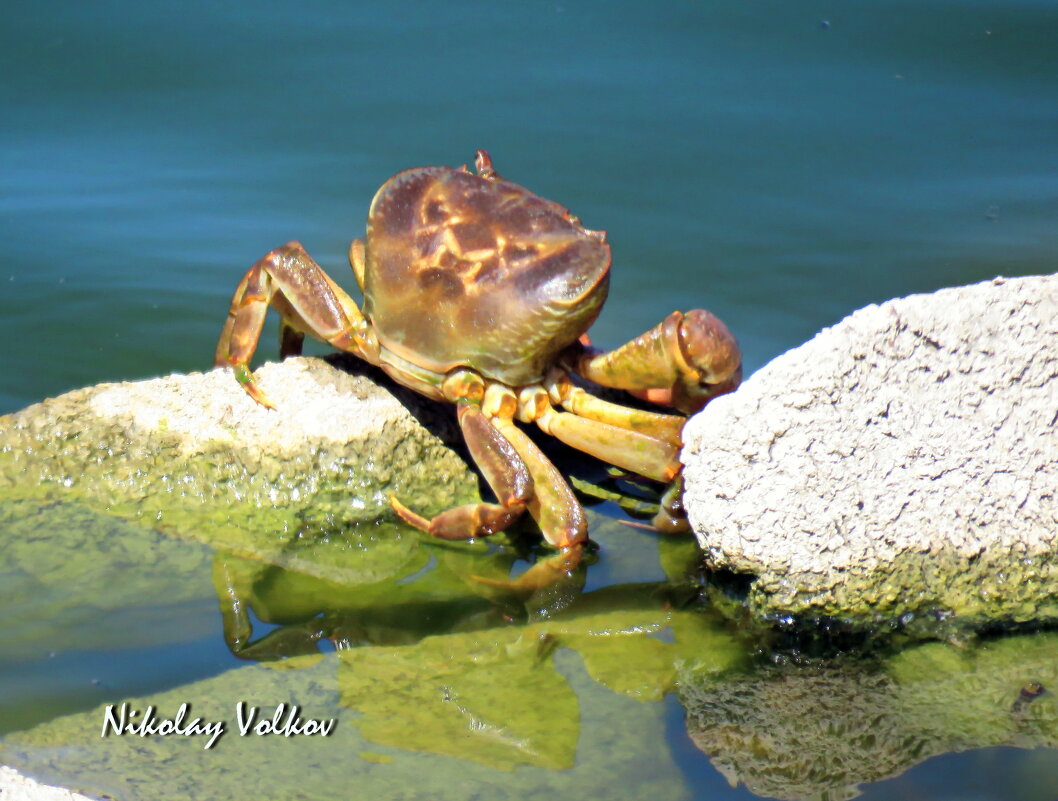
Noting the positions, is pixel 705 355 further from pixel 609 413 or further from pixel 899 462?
pixel 899 462

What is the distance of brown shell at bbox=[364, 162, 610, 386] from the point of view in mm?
3992

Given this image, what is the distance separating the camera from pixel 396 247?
4.20 meters

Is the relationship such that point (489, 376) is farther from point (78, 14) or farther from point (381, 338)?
point (78, 14)

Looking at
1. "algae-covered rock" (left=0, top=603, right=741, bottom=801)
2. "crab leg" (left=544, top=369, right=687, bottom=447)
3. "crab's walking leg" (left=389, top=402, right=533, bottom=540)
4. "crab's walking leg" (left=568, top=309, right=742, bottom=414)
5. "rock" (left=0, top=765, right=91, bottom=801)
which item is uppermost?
"crab's walking leg" (left=568, top=309, right=742, bottom=414)

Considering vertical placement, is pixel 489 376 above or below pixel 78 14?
below

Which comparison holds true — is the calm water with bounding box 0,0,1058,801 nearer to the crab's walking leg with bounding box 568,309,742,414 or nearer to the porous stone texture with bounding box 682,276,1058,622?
the crab's walking leg with bounding box 568,309,742,414

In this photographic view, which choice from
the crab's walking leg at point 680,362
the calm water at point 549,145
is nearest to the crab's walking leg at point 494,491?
the crab's walking leg at point 680,362

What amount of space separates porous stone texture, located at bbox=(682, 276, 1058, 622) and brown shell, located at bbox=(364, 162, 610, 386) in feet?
2.59

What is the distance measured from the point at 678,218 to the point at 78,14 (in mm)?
4665

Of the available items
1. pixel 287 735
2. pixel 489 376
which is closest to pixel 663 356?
pixel 489 376

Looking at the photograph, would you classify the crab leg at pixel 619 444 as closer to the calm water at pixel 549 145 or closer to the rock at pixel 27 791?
the calm water at pixel 549 145

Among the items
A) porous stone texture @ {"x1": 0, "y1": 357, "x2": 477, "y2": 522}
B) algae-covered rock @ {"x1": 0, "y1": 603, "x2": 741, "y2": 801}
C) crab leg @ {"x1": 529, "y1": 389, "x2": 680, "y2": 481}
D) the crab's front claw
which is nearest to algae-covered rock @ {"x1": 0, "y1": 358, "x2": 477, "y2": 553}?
porous stone texture @ {"x1": 0, "y1": 357, "x2": 477, "y2": 522}

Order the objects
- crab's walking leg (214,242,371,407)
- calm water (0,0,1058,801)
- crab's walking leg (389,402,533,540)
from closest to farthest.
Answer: crab's walking leg (389,402,533,540) < crab's walking leg (214,242,371,407) < calm water (0,0,1058,801)

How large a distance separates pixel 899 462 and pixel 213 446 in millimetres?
2300
